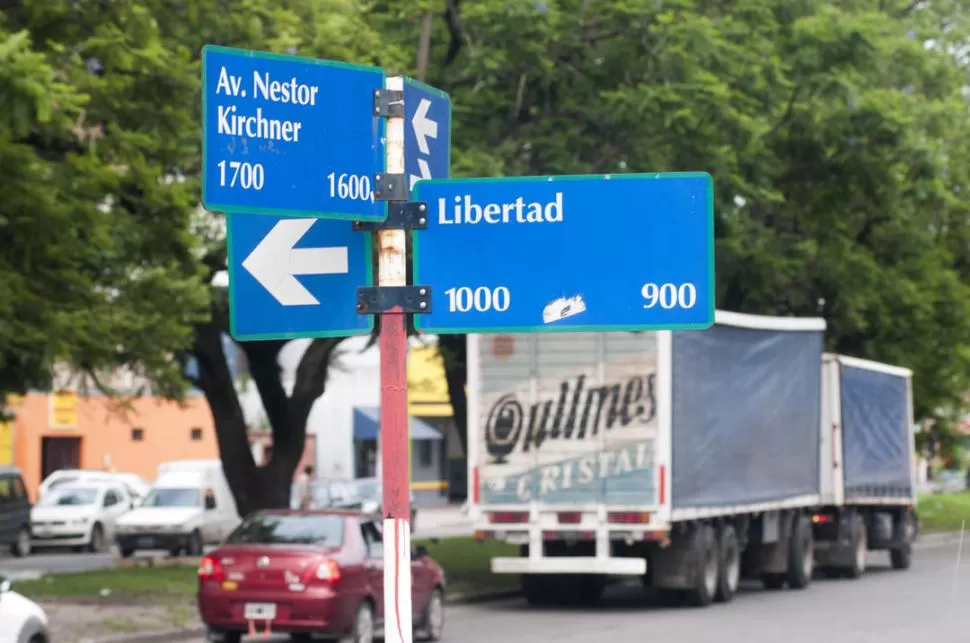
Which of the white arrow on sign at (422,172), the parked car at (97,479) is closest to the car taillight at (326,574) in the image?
the white arrow on sign at (422,172)

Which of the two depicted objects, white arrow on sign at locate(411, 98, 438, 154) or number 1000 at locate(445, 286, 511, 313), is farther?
white arrow on sign at locate(411, 98, 438, 154)

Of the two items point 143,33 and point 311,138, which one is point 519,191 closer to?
point 311,138

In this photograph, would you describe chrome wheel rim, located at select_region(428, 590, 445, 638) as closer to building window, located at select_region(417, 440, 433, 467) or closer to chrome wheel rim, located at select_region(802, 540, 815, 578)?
chrome wheel rim, located at select_region(802, 540, 815, 578)

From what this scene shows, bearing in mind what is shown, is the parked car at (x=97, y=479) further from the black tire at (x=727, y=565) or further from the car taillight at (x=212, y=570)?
the car taillight at (x=212, y=570)

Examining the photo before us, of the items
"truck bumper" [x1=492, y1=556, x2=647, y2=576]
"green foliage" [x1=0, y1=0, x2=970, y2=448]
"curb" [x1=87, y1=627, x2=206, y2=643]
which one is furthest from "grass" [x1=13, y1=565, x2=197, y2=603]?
"truck bumper" [x1=492, y1=556, x2=647, y2=576]

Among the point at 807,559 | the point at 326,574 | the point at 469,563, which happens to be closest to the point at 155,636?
the point at 326,574

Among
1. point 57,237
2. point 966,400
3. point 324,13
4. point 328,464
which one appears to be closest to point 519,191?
point 57,237

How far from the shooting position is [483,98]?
25266mm

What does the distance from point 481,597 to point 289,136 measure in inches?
804

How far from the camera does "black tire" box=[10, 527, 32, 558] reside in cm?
4041

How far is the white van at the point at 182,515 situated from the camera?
3644 cm

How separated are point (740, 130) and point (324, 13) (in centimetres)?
618

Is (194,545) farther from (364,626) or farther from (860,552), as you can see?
(364,626)

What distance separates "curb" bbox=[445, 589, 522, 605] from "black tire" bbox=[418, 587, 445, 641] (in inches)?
219
